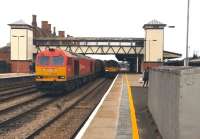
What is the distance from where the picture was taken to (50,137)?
1245 cm

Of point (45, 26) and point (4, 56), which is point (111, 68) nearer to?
point (4, 56)

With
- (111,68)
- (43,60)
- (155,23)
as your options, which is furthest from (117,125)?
(155,23)

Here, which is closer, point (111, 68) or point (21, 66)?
point (111, 68)

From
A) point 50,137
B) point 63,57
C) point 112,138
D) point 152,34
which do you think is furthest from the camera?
point 152,34

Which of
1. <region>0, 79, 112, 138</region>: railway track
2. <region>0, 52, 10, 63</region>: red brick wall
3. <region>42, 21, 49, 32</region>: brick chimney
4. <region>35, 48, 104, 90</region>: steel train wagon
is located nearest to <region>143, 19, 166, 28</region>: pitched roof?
<region>0, 52, 10, 63</region>: red brick wall

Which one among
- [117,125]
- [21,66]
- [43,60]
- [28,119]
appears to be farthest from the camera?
[21,66]

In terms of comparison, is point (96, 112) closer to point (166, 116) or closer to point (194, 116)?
point (166, 116)

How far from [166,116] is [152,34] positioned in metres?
70.1

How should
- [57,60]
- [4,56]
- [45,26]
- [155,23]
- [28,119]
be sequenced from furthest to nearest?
[45,26] < [4,56] < [155,23] < [57,60] < [28,119]

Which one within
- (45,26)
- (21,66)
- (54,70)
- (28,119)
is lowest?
(28,119)

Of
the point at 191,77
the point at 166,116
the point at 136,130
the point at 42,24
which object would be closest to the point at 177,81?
the point at 191,77

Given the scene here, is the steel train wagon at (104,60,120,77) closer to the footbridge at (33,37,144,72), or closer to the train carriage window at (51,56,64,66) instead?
the footbridge at (33,37,144,72)

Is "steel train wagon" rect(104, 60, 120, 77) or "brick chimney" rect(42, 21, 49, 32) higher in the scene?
"brick chimney" rect(42, 21, 49, 32)

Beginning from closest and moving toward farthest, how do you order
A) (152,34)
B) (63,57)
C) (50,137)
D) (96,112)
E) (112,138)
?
1. (112,138)
2. (50,137)
3. (96,112)
4. (63,57)
5. (152,34)
